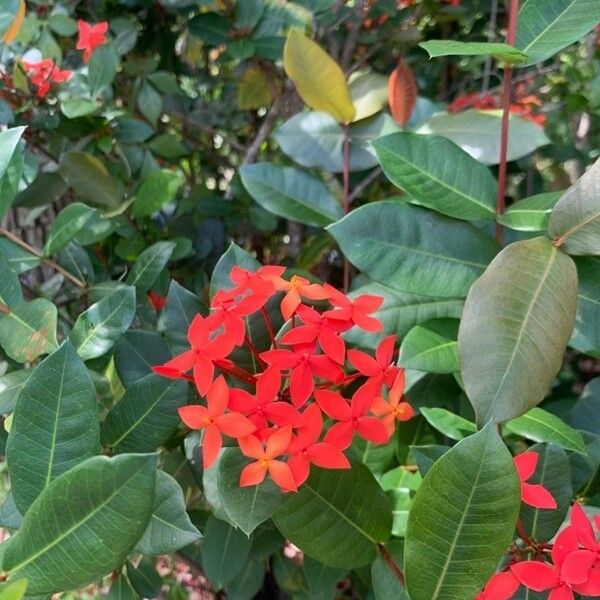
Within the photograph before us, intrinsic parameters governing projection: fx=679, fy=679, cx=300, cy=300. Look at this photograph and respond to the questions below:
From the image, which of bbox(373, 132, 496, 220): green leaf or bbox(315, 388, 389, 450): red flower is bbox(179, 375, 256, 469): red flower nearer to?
bbox(315, 388, 389, 450): red flower

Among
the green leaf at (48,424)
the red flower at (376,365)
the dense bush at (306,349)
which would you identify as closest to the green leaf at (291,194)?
the dense bush at (306,349)

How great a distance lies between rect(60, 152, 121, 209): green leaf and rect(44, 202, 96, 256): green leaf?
0.82 ft

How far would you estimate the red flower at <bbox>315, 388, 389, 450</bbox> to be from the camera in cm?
55

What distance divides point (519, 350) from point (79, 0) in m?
1.17

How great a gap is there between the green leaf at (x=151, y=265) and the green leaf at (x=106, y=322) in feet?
0.52

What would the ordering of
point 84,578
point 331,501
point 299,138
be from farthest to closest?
1. point 299,138
2. point 331,501
3. point 84,578

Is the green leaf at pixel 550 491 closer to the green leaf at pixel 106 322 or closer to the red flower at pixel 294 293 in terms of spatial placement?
the red flower at pixel 294 293

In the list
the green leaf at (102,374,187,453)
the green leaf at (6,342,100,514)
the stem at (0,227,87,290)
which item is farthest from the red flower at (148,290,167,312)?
the green leaf at (6,342,100,514)

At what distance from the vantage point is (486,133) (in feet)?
3.06

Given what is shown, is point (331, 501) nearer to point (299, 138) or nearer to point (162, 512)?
point (162, 512)

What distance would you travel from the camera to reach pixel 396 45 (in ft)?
5.50

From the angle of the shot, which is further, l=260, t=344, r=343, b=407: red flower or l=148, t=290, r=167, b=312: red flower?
l=148, t=290, r=167, b=312: red flower

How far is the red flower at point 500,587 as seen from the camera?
0.50m

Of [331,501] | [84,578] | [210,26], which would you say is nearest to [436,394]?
[331,501]
